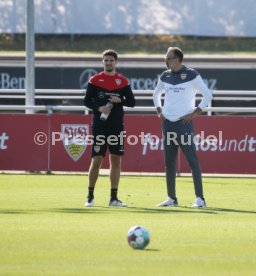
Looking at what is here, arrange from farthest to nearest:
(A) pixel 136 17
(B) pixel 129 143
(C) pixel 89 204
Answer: (A) pixel 136 17, (B) pixel 129 143, (C) pixel 89 204

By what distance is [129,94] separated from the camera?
1343 cm

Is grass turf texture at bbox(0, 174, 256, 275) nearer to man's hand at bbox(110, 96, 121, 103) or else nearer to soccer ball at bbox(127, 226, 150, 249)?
soccer ball at bbox(127, 226, 150, 249)

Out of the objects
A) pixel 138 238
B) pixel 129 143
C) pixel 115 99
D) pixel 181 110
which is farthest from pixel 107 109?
pixel 129 143

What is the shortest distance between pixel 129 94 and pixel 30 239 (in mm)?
3995

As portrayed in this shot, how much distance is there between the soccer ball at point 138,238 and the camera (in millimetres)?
9234

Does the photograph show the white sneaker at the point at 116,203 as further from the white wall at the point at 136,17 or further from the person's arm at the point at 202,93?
the white wall at the point at 136,17

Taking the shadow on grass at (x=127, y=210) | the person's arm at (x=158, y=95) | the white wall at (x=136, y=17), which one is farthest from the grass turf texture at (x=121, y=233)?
the white wall at (x=136, y=17)

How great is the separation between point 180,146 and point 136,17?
91.3ft

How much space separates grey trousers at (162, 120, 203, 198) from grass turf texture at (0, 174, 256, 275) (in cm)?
34

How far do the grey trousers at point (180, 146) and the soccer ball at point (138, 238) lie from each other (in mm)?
4263

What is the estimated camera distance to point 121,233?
1034cm

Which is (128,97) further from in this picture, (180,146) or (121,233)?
(121,233)

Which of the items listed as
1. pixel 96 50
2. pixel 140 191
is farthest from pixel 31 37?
pixel 96 50

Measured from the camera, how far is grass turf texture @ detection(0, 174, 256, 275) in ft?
27.7
